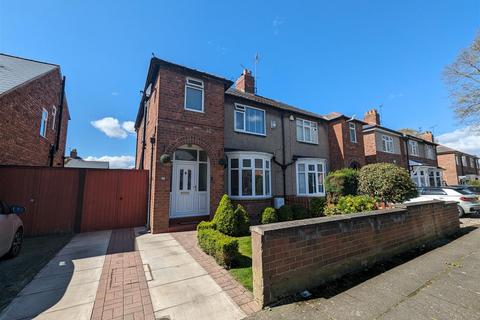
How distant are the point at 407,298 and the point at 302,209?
6.72 m

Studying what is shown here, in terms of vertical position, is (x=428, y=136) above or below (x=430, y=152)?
above

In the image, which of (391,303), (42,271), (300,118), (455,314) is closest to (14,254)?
(42,271)

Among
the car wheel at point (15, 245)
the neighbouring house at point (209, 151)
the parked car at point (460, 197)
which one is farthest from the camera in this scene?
the parked car at point (460, 197)

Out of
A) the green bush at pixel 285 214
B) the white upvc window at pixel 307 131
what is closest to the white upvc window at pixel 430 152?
the white upvc window at pixel 307 131

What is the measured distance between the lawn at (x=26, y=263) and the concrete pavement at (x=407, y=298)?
430cm

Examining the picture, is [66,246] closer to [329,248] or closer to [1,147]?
[1,147]

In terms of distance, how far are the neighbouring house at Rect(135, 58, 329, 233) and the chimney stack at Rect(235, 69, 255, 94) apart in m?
3.27

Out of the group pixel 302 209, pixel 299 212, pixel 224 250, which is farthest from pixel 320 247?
pixel 302 209

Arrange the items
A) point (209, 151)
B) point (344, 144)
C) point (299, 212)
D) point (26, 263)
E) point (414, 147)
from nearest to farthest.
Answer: point (26, 263) → point (209, 151) → point (299, 212) → point (344, 144) → point (414, 147)

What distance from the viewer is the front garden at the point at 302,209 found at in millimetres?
4781

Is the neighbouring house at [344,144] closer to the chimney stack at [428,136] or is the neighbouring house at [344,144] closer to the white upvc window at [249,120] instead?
the white upvc window at [249,120]

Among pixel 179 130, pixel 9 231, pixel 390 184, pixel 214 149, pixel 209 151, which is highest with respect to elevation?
pixel 179 130

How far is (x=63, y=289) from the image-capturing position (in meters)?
3.78

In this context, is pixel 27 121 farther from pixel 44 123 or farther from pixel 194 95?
pixel 194 95
